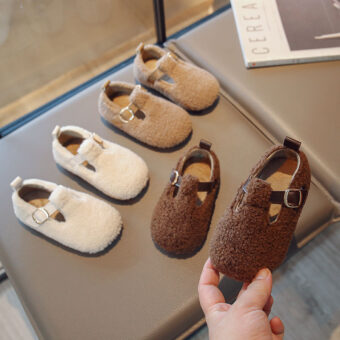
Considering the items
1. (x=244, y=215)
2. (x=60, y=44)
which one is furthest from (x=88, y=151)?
(x=60, y=44)

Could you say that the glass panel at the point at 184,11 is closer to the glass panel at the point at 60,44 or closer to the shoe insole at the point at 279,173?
the glass panel at the point at 60,44

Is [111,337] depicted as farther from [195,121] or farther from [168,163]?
[195,121]

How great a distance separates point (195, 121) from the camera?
0.91 metres

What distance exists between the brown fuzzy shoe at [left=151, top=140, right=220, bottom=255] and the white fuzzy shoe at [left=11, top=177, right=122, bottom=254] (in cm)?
12

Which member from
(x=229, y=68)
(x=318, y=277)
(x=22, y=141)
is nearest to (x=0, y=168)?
(x=22, y=141)

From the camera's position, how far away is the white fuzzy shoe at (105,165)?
2.50ft

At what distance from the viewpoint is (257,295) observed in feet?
1.79

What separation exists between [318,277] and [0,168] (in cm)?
111

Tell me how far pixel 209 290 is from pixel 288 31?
2.84 feet

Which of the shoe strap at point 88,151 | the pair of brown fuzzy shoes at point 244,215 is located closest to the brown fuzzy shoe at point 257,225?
the pair of brown fuzzy shoes at point 244,215

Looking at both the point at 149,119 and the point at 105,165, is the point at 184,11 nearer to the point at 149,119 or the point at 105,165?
the point at 149,119

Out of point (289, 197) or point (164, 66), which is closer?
point (289, 197)

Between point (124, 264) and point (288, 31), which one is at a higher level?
point (288, 31)

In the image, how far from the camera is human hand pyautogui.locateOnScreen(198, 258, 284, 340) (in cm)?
50
